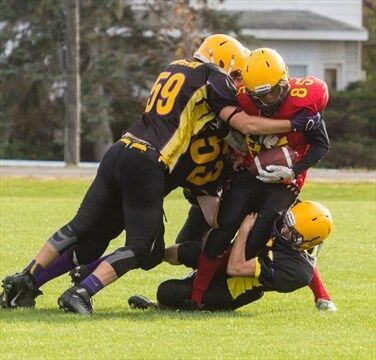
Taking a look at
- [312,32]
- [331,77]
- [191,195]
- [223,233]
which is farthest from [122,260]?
[331,77]

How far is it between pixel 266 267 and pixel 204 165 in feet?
2.72

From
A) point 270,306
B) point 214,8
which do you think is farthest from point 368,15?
point 270,306

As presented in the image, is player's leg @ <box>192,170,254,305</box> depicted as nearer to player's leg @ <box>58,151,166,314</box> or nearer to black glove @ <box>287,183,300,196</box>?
black glove @ <box>287,183,300,196</box>

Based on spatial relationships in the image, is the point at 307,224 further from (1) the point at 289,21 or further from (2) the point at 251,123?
(1) the point at 289,21

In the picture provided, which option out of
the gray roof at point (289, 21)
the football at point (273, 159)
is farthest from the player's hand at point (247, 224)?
the gray roof at point (289, 21)

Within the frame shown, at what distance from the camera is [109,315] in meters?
8.74

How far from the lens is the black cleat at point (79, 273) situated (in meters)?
9.32

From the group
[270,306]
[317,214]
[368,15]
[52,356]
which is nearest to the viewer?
[52,356]

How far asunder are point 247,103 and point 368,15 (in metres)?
36.0

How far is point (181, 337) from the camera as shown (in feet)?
25.5

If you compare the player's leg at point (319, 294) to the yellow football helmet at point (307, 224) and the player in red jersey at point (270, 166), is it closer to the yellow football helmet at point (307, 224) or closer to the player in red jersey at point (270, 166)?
the yellow football helmet at point (307, 224)

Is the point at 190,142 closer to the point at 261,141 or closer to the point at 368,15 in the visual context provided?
the point at 261,141

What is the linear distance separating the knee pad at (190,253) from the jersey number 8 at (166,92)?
3.49 ft

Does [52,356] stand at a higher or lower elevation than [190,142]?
lower
